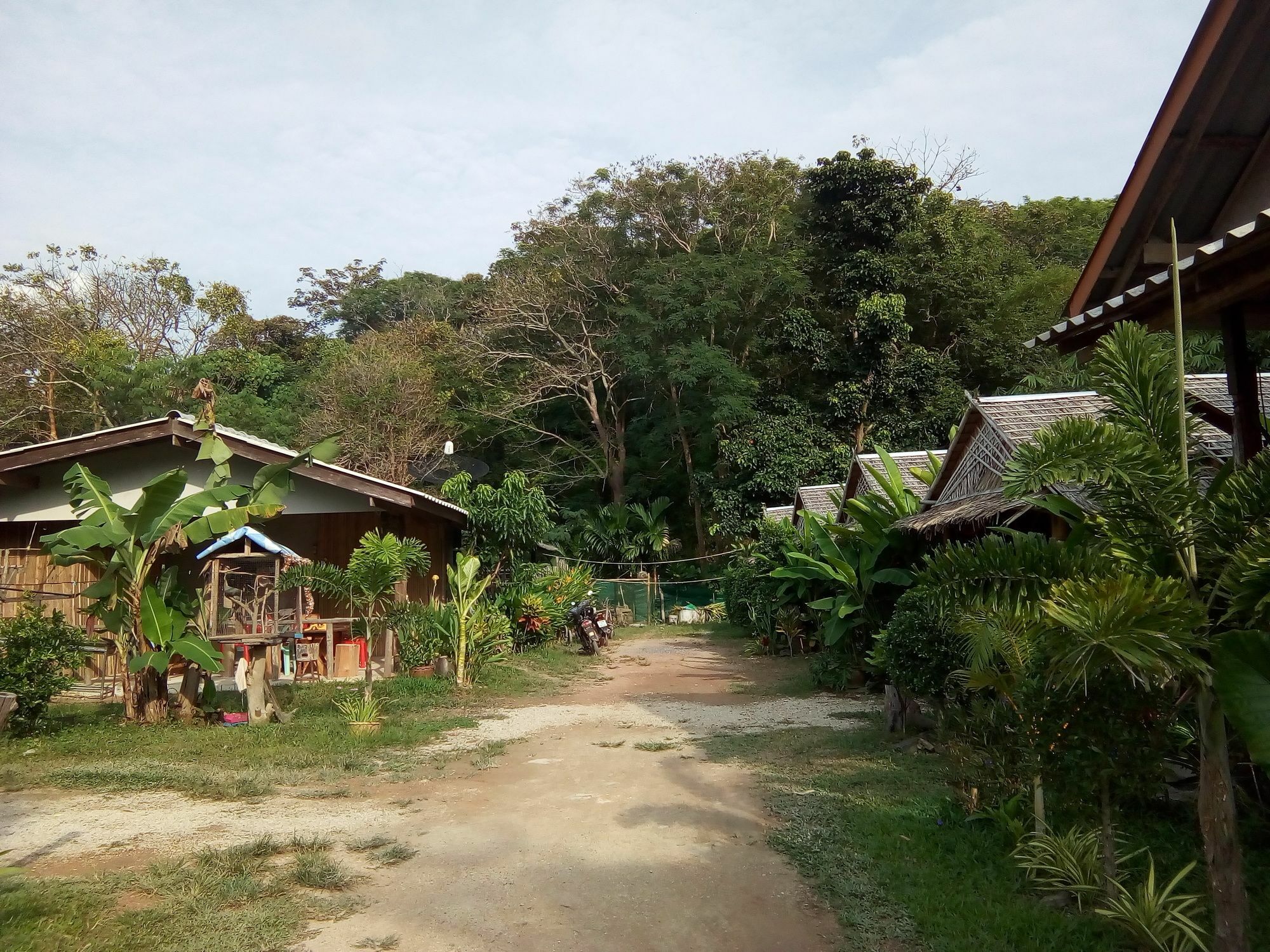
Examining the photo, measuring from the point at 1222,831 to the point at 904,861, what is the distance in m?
2.09

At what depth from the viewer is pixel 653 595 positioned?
28859 millimetres

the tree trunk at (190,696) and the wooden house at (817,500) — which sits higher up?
the wooden house at (817,500)

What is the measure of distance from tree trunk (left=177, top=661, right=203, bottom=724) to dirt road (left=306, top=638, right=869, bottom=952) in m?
3.00

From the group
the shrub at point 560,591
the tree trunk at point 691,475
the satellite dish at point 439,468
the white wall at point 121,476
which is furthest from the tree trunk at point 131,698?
the tree trunk at point 691,475

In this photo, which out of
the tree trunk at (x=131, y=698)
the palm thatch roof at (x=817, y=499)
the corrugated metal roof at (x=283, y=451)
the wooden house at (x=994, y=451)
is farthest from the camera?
the palm thatch roof at (x=817, y=499)

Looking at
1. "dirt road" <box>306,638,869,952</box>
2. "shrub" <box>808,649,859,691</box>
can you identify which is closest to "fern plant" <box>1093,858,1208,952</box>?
"dirt road" <box>306,638,869,952</box>

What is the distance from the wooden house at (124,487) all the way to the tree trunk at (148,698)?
10.3 ft

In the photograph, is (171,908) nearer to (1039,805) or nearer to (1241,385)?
(1039,805)

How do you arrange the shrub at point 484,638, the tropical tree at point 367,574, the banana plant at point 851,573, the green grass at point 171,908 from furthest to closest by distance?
the shrub at point 484,638, the tropical tree at point 367,574, the banana plant at point 851,573, the green grass at point 171,908

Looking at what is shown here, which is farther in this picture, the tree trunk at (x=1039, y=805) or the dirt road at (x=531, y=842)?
the tree trunk at (x=1039, y=805)

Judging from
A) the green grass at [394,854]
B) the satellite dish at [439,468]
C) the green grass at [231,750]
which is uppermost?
the satellite dish at [439,468]

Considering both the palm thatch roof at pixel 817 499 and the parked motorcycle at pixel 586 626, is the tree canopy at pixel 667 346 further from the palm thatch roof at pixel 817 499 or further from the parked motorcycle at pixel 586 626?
the parked motorcycle at pixel 586 626

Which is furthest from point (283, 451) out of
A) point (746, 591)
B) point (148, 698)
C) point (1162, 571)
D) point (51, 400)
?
point (51, 400)

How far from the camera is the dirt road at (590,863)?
4438mm
